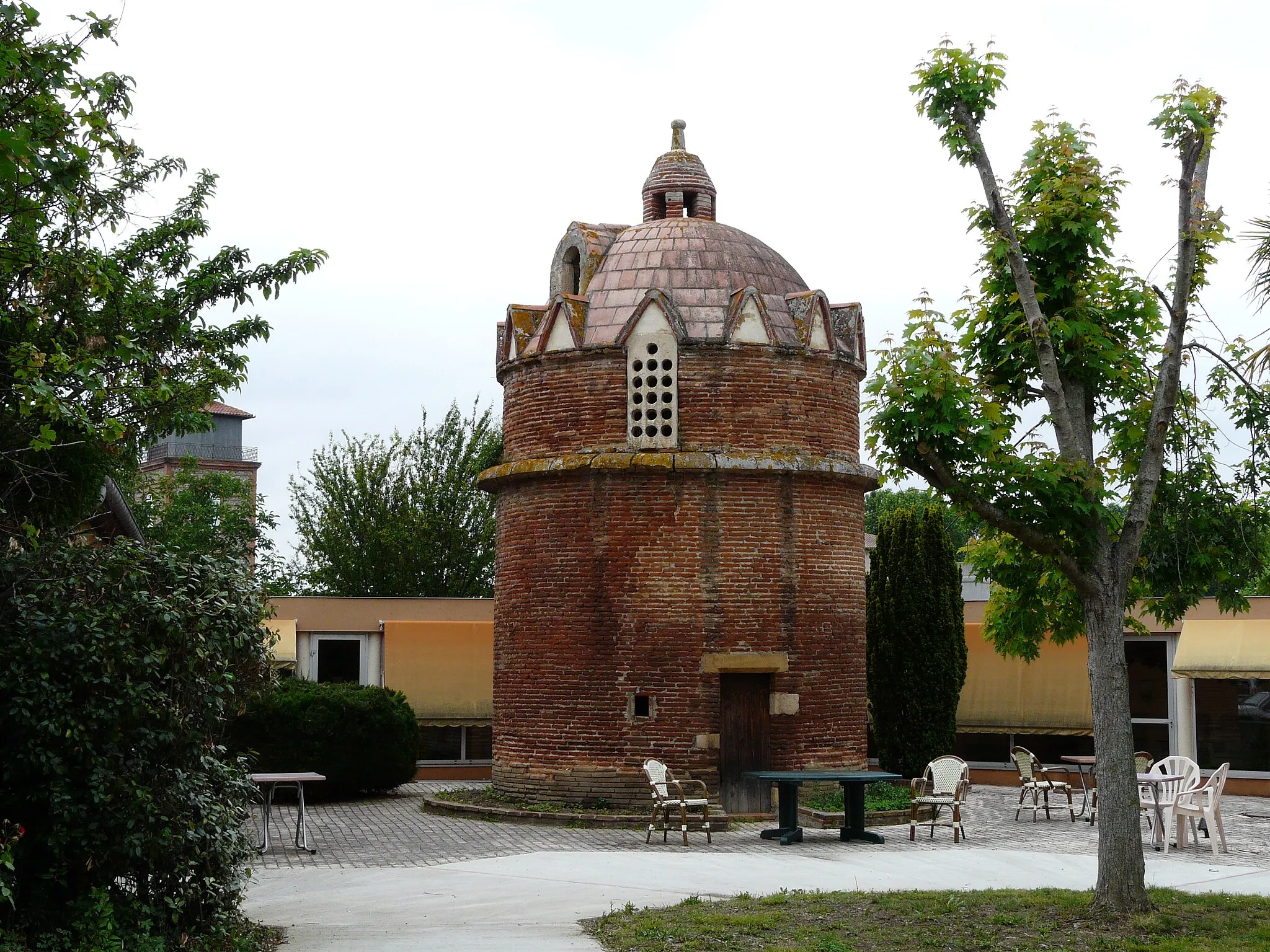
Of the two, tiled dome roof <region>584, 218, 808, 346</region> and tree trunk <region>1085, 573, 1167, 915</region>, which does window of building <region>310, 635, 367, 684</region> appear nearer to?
tiled dome roof <region>584, 218, 808, 346</region>

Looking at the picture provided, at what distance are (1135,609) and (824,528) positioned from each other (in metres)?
8.42

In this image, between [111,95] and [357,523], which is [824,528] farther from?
[357,523]

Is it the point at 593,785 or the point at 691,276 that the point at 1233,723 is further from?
the point at 691,276

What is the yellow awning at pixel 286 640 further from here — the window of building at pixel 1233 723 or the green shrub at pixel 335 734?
the window of building at pixel 1233 723

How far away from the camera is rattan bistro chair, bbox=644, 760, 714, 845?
52.4 feet

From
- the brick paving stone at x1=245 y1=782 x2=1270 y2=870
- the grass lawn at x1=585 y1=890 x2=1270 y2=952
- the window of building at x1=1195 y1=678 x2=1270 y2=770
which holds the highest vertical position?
the window of building at x1=1195 y1=678 x2=1270 y2=770

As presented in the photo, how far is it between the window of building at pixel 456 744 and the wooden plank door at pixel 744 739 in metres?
8.59

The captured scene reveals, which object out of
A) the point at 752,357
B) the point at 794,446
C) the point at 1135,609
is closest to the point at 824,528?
the point at 794,446

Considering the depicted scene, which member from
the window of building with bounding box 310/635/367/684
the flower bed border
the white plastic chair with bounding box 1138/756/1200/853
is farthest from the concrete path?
the window of building with bounding box 310/635/367/684

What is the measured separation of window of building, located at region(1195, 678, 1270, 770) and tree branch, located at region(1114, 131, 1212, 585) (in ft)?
38.7

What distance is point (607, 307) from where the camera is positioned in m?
19.4

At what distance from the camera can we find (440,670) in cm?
2534

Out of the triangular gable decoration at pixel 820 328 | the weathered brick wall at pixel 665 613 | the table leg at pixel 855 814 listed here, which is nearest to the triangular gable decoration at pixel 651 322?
the weathered brick wall at pixel 665 613

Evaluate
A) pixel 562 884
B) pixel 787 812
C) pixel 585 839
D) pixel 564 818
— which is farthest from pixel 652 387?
pixel 562 884
